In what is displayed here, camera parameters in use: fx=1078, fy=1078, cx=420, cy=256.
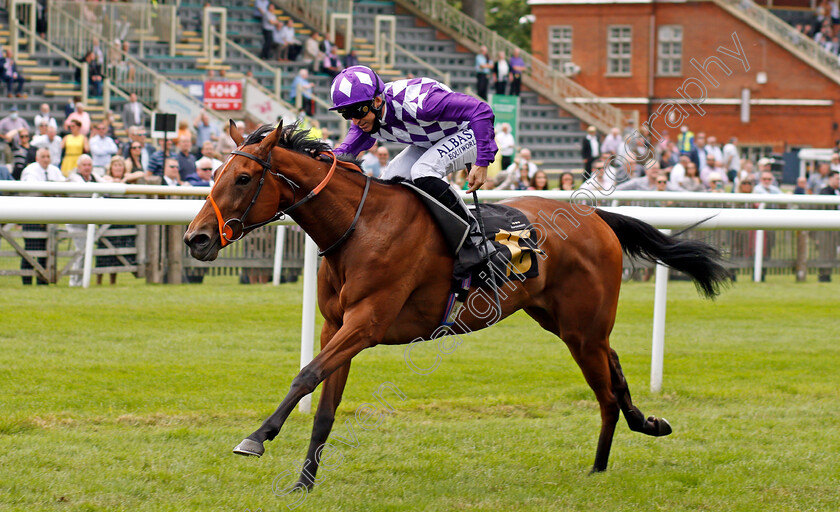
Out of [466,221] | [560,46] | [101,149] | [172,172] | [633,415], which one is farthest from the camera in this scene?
[560,46]

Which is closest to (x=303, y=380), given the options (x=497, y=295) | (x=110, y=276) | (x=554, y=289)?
(x=497, y=295)

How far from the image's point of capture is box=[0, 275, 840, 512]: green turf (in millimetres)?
4168

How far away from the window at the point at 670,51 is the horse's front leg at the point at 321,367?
31.1 m

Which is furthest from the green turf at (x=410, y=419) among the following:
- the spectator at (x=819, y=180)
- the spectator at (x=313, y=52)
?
the spectator at (x=313, y=52)

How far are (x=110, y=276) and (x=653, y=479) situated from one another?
690 cm

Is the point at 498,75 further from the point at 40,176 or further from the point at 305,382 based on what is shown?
the point at 305,382

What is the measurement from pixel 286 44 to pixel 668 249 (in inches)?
748

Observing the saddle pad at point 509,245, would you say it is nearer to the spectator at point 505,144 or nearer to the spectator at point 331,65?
the spectator at point 505,144

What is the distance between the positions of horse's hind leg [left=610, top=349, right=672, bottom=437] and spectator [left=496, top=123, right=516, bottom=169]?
12.2m

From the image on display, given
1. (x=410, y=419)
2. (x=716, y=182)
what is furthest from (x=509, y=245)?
(x=716, y=182)

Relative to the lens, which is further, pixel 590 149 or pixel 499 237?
pixel 590 149

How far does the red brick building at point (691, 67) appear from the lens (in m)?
33.0

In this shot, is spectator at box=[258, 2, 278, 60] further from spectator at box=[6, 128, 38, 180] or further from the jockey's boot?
the jockey's boot

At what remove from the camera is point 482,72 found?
23.7 m
